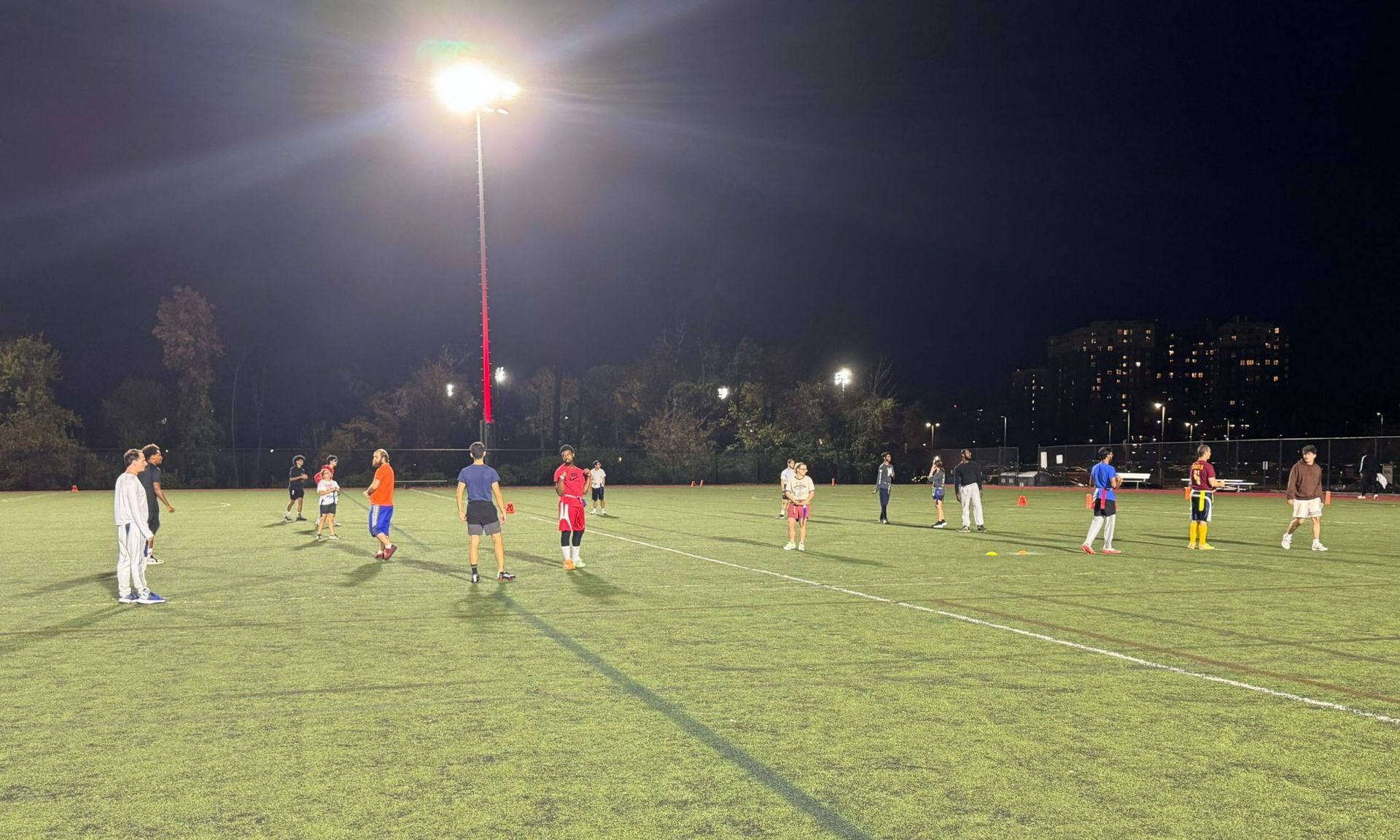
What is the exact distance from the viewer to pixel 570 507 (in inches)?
607

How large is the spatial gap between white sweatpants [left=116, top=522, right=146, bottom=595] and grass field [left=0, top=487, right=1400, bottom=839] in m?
0.33

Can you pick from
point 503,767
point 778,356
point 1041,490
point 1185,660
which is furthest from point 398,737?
point 778,356

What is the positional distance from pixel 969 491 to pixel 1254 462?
37.6m

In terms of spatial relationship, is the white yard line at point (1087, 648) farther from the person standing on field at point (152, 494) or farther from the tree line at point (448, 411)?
the tree line at point (448, 411)

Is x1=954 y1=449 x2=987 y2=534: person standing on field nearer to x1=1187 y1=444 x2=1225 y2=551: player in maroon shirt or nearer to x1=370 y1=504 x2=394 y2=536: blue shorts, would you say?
x1=1187 y1=444 x2=1225 y2=551: player in maroon shirt

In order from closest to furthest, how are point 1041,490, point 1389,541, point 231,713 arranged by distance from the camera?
1. point 231,713
2. point 1389,541
3. point 1041,490

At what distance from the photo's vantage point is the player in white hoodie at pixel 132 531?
11688 millimetres

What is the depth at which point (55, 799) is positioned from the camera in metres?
5.11

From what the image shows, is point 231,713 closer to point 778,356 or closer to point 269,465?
point 269,465

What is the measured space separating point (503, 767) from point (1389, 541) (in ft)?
72.0

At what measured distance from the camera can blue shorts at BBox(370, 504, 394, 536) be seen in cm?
1727

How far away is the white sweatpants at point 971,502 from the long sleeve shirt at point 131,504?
55.8 ft

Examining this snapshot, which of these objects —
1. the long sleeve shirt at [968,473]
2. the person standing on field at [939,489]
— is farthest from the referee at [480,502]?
the person standing on field at [939,489]

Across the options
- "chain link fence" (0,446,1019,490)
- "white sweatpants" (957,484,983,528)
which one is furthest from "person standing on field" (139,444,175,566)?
"chain link fence" (0,446,1019,490)
